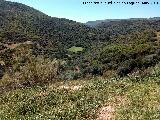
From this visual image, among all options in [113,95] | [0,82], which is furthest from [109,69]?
[113,95]

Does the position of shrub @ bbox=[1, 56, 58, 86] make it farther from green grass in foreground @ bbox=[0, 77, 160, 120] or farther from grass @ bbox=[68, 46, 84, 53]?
grass @ bbox=[68, 46, 84, 53]

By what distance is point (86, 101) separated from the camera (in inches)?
1292

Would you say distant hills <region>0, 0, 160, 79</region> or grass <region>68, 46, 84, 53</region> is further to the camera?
grass <region>68, 46, 84, 53</region>

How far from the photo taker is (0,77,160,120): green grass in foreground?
27516 mm

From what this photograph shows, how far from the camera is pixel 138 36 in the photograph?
441ft

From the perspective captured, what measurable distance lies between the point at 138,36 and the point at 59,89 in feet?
318

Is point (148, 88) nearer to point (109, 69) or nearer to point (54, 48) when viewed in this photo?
A: point (109, 69)

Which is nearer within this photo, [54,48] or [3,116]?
[3,116]

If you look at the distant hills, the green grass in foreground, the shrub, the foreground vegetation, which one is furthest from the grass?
the green grass in foreground

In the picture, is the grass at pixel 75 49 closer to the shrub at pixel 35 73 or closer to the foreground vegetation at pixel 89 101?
the shrub at pixel 35 73

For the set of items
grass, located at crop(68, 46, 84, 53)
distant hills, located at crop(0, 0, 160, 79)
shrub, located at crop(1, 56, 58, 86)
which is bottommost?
grass, located at crop(68, 46, 84, 53)

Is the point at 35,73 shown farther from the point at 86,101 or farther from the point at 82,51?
the point at 82,51

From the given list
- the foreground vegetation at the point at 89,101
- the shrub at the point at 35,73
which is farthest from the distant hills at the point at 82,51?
the foreground vegetation at the point at 89,101

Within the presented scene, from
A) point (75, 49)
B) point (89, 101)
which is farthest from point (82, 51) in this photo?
point (89, 101)
